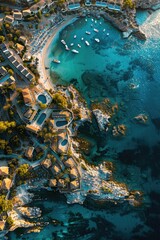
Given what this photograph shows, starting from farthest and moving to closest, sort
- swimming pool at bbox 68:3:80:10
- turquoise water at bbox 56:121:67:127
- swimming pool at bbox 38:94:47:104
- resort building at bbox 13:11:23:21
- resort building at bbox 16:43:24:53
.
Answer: swimming pool at bbox 68:3:80:10 → resort building at bbox 13:11:23:21 → resort building at bbox 16:43:24:53 → swimming pool at bbox 38:94:47:104 → turquoise water at bbox 56:121:67:127

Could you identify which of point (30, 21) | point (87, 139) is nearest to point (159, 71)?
point (87, 139)

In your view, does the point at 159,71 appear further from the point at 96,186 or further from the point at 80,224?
the point at 80,224

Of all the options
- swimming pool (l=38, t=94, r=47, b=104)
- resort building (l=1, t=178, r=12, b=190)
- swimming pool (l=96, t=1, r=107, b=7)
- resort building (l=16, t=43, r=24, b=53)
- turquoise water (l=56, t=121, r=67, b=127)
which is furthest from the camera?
swimming pool (l=96, t=1, r=107, b=7)

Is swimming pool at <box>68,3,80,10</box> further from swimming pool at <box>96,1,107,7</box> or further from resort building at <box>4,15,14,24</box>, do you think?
resort building at <box>4,15,14,24</box>

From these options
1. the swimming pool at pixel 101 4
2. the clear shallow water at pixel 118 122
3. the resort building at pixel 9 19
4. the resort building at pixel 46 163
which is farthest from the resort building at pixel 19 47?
the resort building at pixel 46 163

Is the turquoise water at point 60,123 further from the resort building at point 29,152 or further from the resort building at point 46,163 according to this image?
the resort building at point 46,163

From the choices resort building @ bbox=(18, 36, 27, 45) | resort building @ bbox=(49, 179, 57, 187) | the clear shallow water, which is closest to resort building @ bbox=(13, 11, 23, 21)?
resort building @ bbox=(18, 36, 27, 45)

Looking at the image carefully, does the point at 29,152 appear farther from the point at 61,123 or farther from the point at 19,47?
the point at 19,47

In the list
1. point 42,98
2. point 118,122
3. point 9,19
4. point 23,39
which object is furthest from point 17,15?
point 118,122

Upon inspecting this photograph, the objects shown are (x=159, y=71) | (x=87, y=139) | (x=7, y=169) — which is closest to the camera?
(x=7, y=169)
